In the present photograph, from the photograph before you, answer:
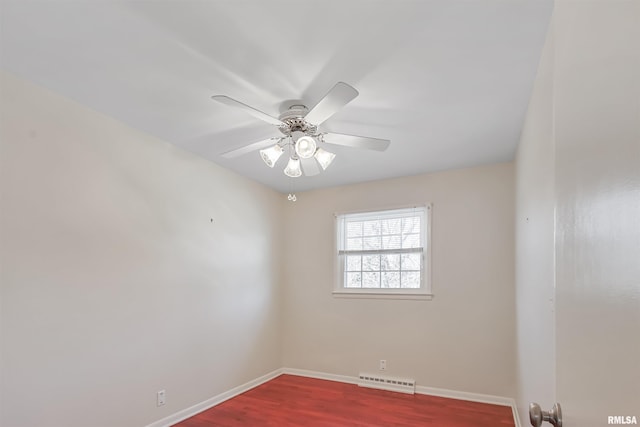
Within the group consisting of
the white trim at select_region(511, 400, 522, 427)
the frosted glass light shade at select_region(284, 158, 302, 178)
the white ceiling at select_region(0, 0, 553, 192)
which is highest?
the white ceiling at select_region(0, 0, 553, 192)

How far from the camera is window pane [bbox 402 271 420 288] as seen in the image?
4086 millimetres

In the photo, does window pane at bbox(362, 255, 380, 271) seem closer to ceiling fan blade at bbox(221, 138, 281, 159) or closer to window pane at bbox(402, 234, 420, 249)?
window pane at bbox(402, 234, 420, 249)

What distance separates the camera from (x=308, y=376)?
176 inches

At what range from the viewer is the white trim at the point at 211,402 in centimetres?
300

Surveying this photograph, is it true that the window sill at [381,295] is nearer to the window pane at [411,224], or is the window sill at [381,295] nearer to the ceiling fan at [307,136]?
the window pane at [411,224]

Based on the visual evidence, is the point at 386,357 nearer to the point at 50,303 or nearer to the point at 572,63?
the point at 50,303

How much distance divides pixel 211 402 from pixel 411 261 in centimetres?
257

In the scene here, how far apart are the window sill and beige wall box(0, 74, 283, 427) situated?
1.24 meters

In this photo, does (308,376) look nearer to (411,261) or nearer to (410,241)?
(411,261)

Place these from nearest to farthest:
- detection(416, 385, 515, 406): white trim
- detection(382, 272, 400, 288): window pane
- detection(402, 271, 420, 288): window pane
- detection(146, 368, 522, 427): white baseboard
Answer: detection(146, 368, 522, 427): white baseboard < detection(416, 385, 515, 406): white trim < detection(402, 271, 420, 288): window pane < detection(382, 272, 400, 288): window pane

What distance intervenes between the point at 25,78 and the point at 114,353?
1928 millimetres

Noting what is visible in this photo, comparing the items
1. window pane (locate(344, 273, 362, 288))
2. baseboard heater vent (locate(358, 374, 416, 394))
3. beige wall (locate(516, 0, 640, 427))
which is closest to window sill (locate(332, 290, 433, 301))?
window pane (locate(344, 273, 362, 288))

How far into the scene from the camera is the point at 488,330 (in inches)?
144

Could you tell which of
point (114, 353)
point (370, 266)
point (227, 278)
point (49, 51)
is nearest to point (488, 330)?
point (370, 266)
